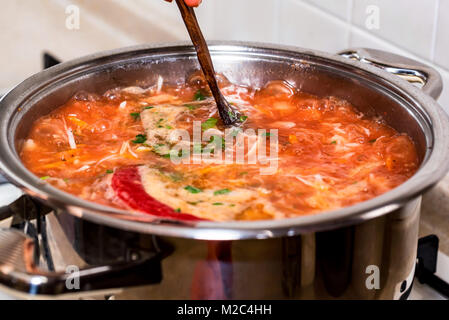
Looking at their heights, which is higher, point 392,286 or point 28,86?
point 28,86

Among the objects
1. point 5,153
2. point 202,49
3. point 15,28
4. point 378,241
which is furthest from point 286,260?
point 15,28

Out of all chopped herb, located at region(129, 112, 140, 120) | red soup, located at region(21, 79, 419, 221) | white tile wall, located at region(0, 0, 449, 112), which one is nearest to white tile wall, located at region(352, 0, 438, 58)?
white tile wall, located at region(0, 0, 449, 112)

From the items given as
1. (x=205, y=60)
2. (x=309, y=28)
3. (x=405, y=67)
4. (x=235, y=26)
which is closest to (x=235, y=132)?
(x=205, y=60)

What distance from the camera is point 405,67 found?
4.63 ft

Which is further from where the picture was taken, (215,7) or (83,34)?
(83,34)

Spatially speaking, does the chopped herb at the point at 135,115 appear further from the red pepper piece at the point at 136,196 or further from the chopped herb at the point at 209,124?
the red pepper piece at the point at 136,196

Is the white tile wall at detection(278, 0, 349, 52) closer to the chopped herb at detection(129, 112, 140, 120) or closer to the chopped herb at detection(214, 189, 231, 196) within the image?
the chopped herb at detection(129, 112, 140, 120)

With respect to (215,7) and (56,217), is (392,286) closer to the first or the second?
(56,217)

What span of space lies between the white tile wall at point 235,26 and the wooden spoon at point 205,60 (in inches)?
19.4

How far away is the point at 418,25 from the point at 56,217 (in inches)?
40.9

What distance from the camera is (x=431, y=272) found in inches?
60.5

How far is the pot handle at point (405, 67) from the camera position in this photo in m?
1.31

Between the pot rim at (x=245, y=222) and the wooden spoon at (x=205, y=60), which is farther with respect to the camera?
the wooden spoon at (x=205, y=60)

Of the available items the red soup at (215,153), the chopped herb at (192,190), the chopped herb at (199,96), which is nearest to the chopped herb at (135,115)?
the red soup at (215,153)
